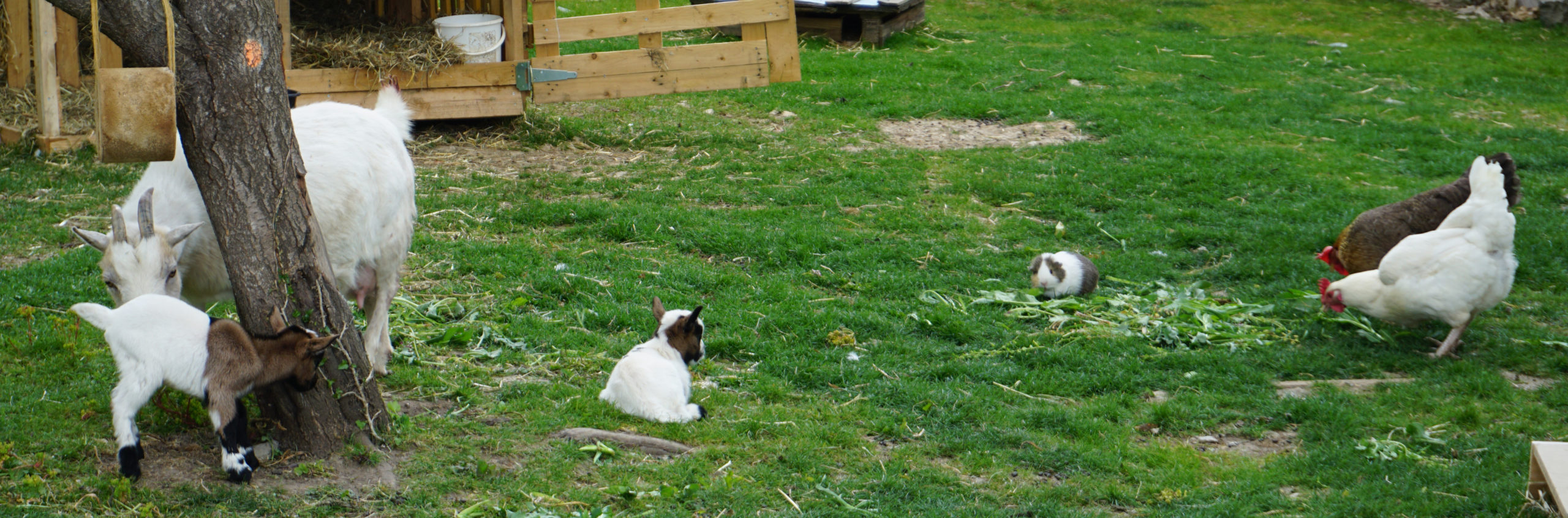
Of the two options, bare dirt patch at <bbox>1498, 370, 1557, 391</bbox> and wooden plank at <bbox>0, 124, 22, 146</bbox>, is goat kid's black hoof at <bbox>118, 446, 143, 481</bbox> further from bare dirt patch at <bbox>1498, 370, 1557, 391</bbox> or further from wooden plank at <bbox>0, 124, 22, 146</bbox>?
wooden plank at <bbox>0, 124, 22, 146</bbox>

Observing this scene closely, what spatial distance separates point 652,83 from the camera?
34.3 feet

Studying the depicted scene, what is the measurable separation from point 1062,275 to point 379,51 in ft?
22.3

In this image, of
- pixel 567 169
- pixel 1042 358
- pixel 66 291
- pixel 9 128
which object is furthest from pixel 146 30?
pixel 9 128

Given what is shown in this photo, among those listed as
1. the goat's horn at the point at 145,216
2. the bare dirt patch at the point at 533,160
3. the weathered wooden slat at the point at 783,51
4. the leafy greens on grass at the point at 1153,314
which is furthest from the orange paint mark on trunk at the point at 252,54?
the weathered wooden slat at the point at 783,51

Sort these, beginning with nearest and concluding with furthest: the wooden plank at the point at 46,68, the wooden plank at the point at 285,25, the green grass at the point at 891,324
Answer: the green grass at the point at 891,324 → the wooden plank at the point at 46,68 → the wooden plank at the point at 285,25

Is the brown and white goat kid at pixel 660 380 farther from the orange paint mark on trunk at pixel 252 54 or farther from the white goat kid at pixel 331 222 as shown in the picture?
the orange paint mark on trunk at pixel 252 54

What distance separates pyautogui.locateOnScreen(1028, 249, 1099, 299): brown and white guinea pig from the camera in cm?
697

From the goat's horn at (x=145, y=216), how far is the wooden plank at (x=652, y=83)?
20.9 ft

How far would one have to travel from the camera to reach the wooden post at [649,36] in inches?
405

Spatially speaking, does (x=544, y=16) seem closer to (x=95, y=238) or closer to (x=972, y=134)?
(x=972, y=134)

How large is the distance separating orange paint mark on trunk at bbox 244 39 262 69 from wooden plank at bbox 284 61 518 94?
634 cm

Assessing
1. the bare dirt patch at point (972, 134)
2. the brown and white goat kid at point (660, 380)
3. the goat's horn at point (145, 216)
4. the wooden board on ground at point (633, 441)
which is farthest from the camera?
the bare dirt patch at point (972, 134)

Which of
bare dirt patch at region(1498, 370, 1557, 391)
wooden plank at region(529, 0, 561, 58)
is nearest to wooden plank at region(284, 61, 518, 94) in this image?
wooden plank at region(529, 0, 561, 58)

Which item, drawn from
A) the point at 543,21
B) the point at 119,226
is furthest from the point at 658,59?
the point at 119,226
